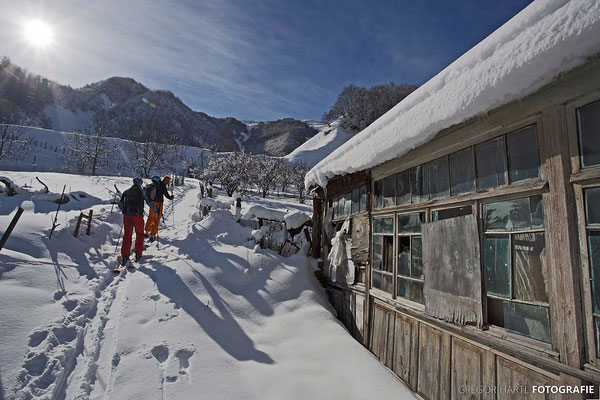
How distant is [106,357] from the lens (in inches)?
123

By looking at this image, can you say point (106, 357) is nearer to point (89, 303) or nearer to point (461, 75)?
point (89, 303)

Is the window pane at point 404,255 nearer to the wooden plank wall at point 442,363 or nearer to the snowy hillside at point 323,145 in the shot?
the wooden plank wall at point 442,363

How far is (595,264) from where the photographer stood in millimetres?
1867

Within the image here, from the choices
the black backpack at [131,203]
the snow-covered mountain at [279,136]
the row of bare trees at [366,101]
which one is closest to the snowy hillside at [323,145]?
the row of bare trees at [366,101]

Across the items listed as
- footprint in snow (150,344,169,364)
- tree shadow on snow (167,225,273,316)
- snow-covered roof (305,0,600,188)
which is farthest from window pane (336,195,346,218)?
footprint in snow (150,344,169,364)

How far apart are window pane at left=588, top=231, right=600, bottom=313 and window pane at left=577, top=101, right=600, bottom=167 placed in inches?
21.3

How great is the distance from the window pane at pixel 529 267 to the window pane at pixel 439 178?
101 cm

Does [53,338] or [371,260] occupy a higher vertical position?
[371,260]

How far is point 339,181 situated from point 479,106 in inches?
166

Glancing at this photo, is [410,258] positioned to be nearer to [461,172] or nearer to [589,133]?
[461,172]

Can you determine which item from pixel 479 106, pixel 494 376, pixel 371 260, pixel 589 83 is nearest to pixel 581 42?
pixel 589 83

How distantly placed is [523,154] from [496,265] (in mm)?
1097

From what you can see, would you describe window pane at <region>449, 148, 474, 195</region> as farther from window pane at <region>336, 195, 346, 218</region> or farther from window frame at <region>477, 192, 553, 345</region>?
window pane at <region>336, 195, 346, 218</region>

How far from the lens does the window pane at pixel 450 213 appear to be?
9.79ft
